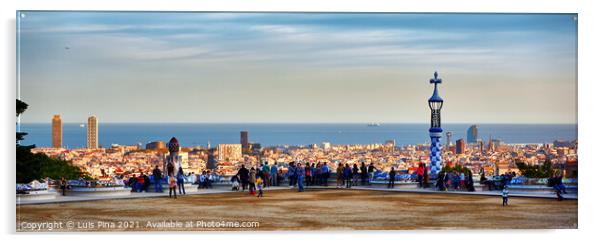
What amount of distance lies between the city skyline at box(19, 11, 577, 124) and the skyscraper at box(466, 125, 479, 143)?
0.22m

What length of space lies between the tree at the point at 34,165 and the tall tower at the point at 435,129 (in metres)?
7.04

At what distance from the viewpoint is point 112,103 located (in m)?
24.8

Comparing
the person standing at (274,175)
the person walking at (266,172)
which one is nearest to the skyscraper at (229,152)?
the person walking at (266,172)

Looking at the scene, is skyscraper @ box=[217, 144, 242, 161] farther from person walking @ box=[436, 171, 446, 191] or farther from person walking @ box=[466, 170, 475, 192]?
person walking @ box=[466, 170, 475, 192]

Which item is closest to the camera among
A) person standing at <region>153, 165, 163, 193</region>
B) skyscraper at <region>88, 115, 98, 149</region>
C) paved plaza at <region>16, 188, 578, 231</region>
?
paved plaza at <region>16, 188, 578, 231</region>

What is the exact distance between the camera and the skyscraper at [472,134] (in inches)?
1018

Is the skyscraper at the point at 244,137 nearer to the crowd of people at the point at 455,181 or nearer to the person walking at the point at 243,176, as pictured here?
the person walking at the point at 243,176

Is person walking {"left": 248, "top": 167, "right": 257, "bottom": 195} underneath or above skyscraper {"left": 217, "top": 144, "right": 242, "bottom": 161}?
underneath

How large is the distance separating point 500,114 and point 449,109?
1278 mm

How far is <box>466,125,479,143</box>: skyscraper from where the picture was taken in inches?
1018

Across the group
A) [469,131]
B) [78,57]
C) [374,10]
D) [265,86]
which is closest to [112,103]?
[78,57]

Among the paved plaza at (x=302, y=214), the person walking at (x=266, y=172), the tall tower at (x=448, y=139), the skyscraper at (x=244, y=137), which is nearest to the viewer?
the paved plaza at (x=302, y=214)

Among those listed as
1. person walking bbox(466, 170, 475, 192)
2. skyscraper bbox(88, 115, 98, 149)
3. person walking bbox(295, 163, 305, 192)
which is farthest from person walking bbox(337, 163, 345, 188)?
skyscraper bbox(88, 115, 98, 149)
